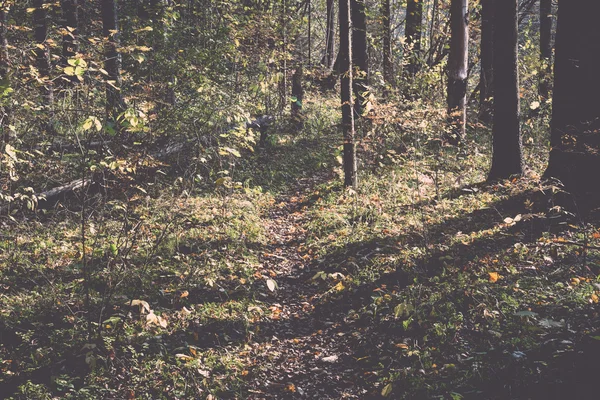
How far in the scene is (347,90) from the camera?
35.6 feet

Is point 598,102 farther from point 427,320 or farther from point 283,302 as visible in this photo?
point 283,302

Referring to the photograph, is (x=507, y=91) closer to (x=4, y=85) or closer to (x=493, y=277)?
(x=493, y=277)

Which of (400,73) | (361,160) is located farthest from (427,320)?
(400,73)

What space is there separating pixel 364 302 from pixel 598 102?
15.6ft

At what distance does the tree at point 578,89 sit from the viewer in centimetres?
A: 728

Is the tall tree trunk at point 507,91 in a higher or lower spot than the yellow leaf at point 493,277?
higher

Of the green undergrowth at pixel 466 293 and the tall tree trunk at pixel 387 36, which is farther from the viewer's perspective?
the tall tree trunk at pixel 387 36

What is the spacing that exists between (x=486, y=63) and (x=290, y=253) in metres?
12.7

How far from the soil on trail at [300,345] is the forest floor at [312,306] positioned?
23 millimetres

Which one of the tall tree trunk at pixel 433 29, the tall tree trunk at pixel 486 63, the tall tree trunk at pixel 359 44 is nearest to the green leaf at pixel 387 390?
the tall tree trunk at pixel 359 44

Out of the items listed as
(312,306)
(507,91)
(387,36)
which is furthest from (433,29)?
(312,306)

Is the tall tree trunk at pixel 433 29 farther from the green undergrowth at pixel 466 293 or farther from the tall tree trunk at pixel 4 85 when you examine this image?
the tall tree trunk at pixel 4 85

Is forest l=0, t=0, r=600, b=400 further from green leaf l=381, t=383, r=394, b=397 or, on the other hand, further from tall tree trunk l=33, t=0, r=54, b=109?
tall tree trunk l=33, t=0, r=54, b=109

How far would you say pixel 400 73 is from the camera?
17.6 meters
